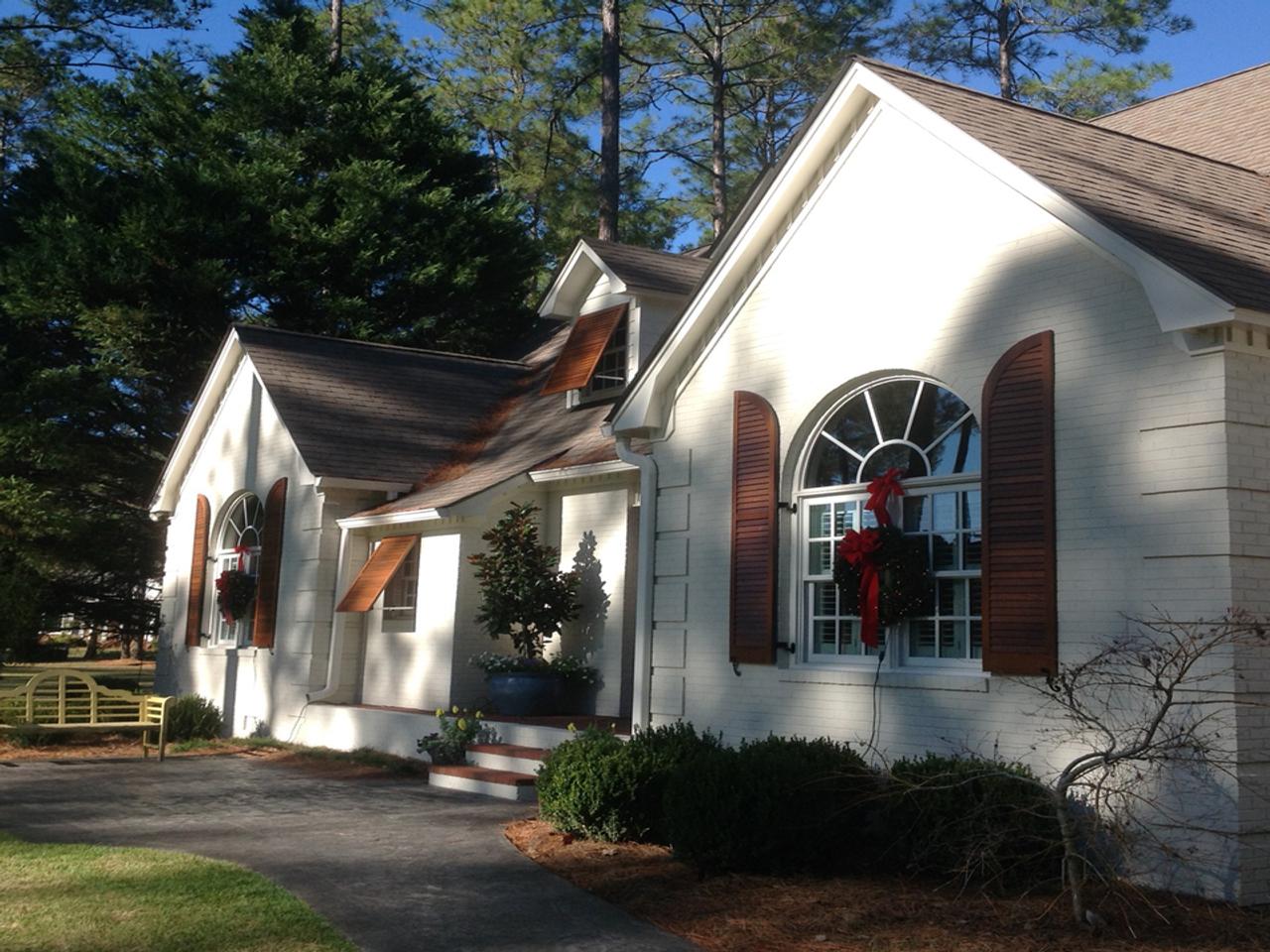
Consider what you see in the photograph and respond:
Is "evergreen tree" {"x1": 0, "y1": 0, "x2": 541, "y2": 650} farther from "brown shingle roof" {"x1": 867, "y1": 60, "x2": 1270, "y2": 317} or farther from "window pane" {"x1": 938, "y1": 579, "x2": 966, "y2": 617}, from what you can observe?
"window pane" {"x1": 938, "y1": 579, "x2": 966, "y2": 617}

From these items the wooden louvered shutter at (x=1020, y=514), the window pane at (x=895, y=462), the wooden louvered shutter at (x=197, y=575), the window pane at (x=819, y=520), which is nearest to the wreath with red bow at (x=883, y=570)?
the window pane at (x=895, y=462)

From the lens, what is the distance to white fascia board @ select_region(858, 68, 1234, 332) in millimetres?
8602

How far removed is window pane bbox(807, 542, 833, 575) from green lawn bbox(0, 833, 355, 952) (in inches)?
203

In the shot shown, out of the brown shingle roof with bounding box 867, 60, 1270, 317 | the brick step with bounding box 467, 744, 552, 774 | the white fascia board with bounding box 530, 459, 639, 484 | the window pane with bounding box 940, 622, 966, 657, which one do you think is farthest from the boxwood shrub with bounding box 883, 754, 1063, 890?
the white fascia board with bounding box 530, 459, 639, 484

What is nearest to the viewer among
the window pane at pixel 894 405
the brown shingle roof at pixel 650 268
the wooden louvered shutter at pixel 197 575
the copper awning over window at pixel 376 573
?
the window pane at pixel 894 405

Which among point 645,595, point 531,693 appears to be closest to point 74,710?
point 531,693

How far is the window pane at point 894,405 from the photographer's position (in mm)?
10906

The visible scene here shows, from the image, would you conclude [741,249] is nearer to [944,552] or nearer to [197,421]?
[944,552]

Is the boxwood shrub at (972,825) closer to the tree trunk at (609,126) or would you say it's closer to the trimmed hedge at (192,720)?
the trimmed hedge at (192,720)

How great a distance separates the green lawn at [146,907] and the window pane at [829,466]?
5.53 meters

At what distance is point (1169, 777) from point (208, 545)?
15914 mm

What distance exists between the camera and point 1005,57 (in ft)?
110

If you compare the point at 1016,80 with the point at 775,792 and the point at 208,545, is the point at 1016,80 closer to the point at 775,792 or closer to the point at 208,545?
the point at 208,545

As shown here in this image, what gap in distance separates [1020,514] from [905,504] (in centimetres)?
135
